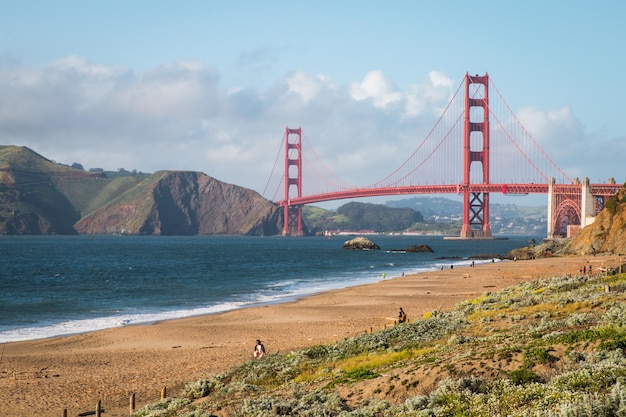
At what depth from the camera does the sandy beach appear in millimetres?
18109

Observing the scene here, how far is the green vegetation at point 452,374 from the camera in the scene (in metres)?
10.7

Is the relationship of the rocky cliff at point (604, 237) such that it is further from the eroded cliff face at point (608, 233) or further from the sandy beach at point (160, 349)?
the sandy beach at point (160, 349)

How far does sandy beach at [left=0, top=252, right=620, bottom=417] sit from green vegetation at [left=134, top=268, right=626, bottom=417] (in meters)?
2.89

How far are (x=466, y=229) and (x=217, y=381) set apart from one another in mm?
145634

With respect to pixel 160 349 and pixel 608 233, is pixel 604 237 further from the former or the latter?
pixel 160 349

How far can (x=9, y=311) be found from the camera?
36.8 metres

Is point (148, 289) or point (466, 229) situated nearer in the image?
point (148, 289)

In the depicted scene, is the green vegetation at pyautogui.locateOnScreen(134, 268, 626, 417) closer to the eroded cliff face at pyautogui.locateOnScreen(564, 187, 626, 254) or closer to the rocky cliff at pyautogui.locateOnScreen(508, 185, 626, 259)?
the rocky cliff at pyautogui.locateOnScreen(508, 185, 626, 259)

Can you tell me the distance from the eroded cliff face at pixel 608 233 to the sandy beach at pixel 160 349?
3592 cm

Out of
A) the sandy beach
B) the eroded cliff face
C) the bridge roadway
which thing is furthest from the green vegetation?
the bridge roadway

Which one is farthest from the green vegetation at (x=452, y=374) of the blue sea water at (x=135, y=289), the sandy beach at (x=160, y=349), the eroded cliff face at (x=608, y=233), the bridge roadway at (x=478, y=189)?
the bridge roadway at (x=478, y=189)

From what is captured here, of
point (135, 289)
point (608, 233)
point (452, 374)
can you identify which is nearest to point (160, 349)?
point (452, 374)

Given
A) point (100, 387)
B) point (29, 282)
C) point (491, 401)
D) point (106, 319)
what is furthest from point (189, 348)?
point (29, 282)

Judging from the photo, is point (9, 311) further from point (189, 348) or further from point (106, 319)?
point (189, 348)
